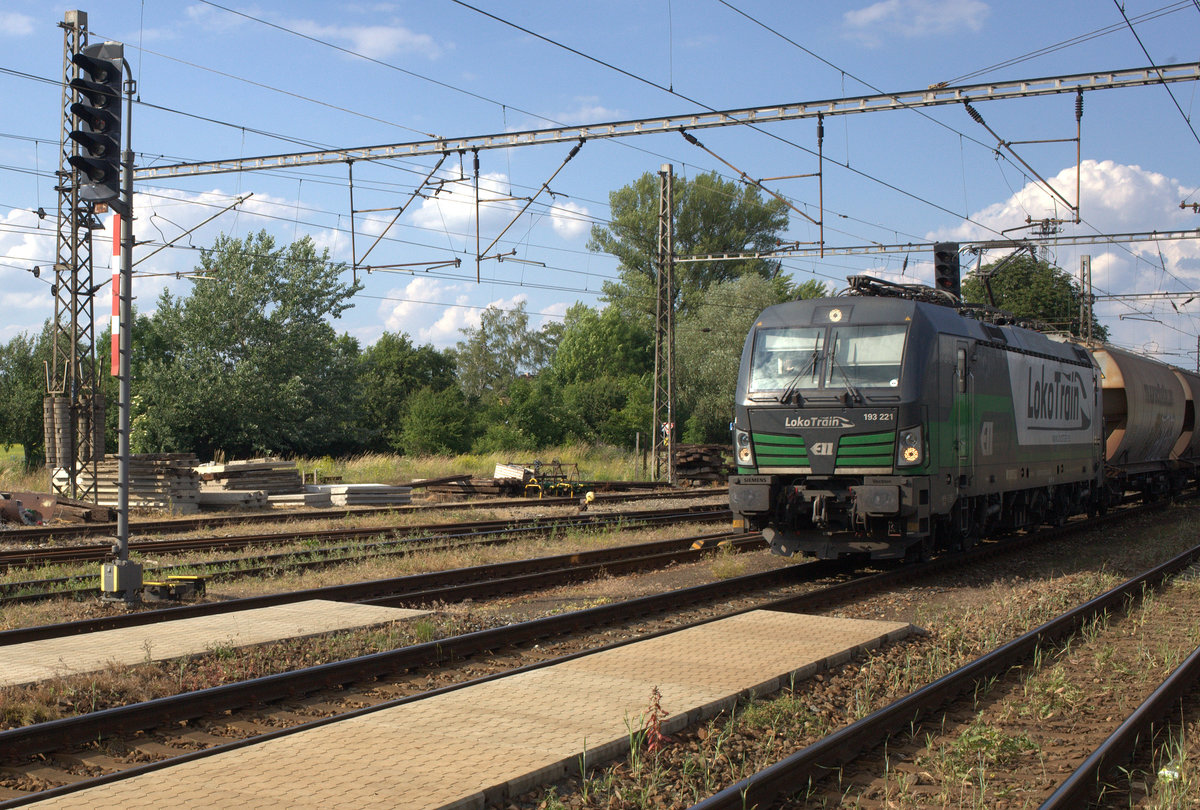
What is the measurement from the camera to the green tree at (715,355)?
5112 centimetres

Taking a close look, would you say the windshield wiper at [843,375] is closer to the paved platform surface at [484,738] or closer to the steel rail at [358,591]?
the steel rail at [358,591]

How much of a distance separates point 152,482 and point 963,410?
56.8ft

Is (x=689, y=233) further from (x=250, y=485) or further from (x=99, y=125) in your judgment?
(x=99, y=125)

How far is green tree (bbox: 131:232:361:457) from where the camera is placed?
38656 millimetres

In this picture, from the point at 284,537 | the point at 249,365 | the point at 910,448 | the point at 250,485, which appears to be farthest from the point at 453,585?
the point at 249,365

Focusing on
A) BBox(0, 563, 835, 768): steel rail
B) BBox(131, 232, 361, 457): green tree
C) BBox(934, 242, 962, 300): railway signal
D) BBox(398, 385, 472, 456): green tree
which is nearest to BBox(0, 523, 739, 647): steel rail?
BBox(0, 563, 835, 768): steel rail

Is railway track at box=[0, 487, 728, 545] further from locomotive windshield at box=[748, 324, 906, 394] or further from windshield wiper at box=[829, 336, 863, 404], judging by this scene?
windshield wiper at box=[829, 336, 863, 404]

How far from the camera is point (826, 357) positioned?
496 inches

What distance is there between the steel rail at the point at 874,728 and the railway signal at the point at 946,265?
42.7ft

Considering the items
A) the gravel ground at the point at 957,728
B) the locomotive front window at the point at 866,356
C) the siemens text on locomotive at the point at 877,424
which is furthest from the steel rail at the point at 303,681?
the locomotive front window at the point at 866,356

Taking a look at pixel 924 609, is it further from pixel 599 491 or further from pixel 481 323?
pixel 481 323

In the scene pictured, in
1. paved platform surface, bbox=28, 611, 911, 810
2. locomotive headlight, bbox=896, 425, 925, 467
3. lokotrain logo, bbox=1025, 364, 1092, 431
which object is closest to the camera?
paved platform surface, bbox=28, 611, 911, 810

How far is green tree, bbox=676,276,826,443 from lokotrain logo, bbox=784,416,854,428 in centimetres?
3680

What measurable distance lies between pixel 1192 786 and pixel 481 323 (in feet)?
294
